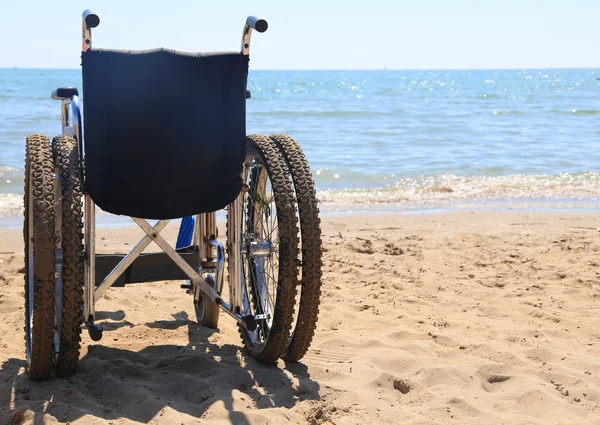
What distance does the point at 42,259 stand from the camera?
10.1ft

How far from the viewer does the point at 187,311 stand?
4.89 meters

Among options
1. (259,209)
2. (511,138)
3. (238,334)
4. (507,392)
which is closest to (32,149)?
(259,209)

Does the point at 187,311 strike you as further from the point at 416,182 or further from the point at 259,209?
the point at 416,182

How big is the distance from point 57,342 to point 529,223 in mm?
5897

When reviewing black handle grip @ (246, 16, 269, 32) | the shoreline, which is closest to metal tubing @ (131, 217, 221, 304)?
black handle grip @ (246, 16, 269, 32)

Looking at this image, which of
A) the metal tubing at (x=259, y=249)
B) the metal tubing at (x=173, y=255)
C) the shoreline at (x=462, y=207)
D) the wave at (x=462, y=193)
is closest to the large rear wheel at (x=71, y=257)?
the metal tubing at (x=173, y=255)

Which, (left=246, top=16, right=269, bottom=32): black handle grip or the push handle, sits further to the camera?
(left=246, top=16, right=269, bottom=32): black handle grip

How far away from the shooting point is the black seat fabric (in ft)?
10.5

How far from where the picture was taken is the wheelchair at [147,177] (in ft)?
10.4

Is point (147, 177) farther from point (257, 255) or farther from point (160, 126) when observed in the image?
point (257, 255)

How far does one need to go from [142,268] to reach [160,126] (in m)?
1.02

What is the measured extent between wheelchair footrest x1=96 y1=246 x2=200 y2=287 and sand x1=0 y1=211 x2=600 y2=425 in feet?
1.24

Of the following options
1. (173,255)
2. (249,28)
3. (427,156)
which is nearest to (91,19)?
(249,28)

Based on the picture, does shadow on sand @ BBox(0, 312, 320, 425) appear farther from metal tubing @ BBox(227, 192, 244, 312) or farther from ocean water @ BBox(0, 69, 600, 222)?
ocean water @ BBox(0, 69, 600, 222)
